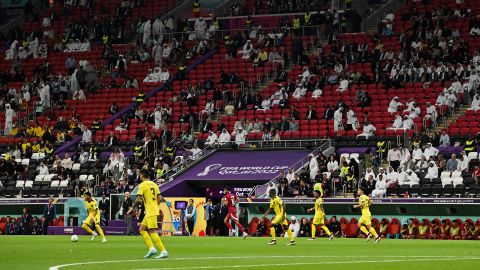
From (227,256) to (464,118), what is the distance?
25.8 metres

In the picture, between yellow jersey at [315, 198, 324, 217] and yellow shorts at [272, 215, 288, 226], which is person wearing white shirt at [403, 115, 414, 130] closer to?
yellow jersey at [315, 198, 324, 217]

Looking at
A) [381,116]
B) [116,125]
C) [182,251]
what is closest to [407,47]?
[381,116]

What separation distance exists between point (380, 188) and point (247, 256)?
19.1 metres

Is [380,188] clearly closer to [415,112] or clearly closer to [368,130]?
[368,130]

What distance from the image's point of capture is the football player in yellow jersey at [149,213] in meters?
26.2

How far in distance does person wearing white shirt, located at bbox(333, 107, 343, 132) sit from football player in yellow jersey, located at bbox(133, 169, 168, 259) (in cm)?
2802

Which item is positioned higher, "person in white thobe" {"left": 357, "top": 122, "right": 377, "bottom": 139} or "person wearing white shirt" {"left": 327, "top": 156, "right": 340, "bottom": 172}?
"person in white thobe" {"left": 357, "top": 122, "right": 377, "bottom": 139}

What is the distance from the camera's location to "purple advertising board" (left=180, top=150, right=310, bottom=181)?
52.1 metres

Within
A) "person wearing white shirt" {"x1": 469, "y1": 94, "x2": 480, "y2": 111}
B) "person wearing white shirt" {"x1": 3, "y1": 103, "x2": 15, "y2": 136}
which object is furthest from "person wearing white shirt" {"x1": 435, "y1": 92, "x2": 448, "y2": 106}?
"person wearing white shirt" {"x1": 3, "y1": 103, "x2": 15, "y2": 136}

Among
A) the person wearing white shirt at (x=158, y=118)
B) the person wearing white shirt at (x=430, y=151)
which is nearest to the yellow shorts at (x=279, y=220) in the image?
the person wearing white shirt at (x=430, y=151)

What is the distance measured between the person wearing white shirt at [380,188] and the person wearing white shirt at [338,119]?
774 cm

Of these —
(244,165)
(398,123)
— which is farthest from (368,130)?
(244,165)

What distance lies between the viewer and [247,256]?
28.1m

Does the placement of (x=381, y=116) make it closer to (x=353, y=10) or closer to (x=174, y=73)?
(x=353, y=10)
